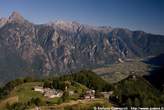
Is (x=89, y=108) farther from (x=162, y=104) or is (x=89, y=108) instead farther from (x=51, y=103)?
(x=162, y=104)

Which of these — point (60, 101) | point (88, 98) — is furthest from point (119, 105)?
point (60, 101)

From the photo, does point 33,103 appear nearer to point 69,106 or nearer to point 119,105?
point 69,106

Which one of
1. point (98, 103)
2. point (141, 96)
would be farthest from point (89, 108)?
Result: point (141, 96)

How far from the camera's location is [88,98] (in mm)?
199000

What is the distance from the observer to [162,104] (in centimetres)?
19788

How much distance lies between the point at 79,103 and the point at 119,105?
21529mm

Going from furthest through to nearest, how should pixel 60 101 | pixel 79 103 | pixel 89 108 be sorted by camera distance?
pixel 60 101 < pixel 79 103 < pixel 89 108

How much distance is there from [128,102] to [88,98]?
2351 cm

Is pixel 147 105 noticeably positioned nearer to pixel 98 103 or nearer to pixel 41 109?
pixel 98 103

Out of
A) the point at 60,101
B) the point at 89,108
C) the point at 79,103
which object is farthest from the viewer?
the point at 60,101

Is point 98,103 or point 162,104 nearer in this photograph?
point 98,103

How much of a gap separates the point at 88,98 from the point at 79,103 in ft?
55.2

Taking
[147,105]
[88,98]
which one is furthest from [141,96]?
[88,98]

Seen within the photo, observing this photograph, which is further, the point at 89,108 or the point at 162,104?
the point at 162,104
